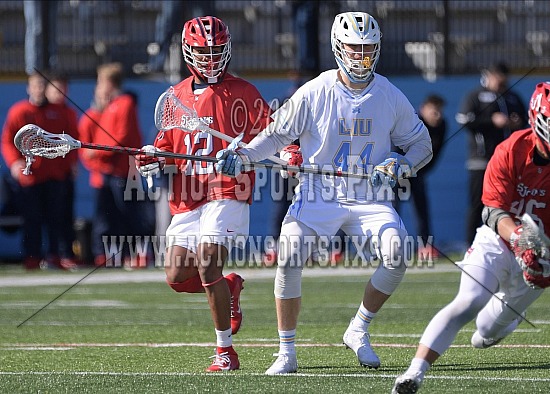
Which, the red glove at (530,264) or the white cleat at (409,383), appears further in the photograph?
the red glove at (530,264)

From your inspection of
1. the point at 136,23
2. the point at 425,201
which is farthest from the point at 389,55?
the point at 136,23

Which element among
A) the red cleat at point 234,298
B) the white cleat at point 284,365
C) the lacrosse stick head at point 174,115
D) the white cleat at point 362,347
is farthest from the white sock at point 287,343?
the lacrosse stick head at point 174,115

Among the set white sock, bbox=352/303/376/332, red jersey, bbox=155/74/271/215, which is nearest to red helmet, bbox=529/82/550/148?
white sock, bbox=352/303/376/332

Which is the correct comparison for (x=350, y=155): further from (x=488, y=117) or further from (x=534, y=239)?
(x=488, y=117)

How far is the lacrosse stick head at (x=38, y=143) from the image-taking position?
24.5ft

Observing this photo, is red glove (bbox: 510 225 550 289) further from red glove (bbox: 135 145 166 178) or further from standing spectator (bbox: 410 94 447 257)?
standing spectator (bbox: 410 94 447 257)

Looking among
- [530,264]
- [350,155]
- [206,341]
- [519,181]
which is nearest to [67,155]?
[206,341]

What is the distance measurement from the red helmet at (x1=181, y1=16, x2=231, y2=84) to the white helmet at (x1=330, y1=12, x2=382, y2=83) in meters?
0.72

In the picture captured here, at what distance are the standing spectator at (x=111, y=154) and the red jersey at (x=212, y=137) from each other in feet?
20.6

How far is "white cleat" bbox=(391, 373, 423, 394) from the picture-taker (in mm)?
5371

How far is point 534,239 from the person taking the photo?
5.55 meters

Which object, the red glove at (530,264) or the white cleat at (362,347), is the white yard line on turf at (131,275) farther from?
the red glove at (530,264)

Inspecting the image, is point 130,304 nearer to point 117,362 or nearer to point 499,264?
point 117,362

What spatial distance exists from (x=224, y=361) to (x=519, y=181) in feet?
6.43
